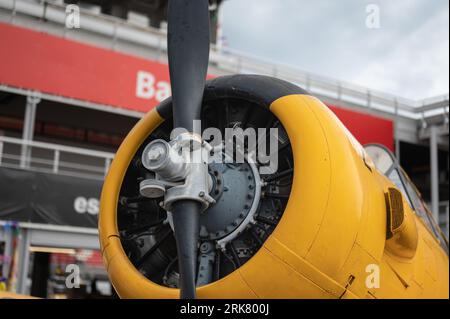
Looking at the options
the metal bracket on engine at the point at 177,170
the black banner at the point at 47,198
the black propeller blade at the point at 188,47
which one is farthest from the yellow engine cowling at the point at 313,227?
the black banner at the point at 47,198

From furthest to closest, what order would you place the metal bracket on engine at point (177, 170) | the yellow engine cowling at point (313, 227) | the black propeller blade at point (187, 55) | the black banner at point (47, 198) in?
the black banner at point (47, 198) < the black propeller blade at point (187, 55) < the yellow engine cowling at point (313, 227) < the metal bracket on engine at point (177, 170)

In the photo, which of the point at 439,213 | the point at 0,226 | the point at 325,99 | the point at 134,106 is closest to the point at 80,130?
the point at 134,106

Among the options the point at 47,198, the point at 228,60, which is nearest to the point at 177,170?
the point at 47,198

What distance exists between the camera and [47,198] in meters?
11.2

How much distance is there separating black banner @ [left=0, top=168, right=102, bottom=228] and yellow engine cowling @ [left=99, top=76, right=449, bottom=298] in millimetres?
7665

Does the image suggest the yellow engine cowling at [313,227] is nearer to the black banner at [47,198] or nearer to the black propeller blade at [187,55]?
the black propeller blade at [187,55]

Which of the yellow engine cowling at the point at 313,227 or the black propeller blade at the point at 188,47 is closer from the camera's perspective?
the yellow engine cowling at the point at 313,227

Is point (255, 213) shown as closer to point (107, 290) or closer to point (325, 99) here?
point (325, 99)

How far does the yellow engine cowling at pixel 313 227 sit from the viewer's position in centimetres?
312

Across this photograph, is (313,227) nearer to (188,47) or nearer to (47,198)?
(188,47)

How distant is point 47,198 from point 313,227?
899 centimetres

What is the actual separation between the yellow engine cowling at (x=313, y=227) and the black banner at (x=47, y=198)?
25.1 feet

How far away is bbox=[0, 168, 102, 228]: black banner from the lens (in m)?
10.9
